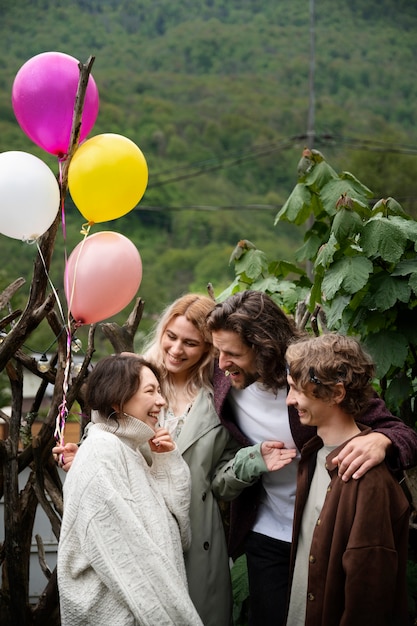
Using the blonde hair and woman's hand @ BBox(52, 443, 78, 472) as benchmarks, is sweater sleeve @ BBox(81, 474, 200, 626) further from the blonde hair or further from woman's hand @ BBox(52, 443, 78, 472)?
the blonde hair

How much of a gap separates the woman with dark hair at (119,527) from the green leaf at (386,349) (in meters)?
0.85

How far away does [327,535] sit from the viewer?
2.32 meters

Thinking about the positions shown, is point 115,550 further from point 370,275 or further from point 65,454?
point 370,275

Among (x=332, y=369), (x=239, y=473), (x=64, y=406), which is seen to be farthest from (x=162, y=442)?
(x=64, y=406)

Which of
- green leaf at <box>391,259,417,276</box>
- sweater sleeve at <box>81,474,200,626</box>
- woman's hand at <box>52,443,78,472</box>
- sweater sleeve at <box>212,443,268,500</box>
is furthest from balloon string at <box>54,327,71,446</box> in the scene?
green leaf at <box>391,259,417,276</box>

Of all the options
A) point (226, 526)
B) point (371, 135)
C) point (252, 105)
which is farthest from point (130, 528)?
point (252, 105)

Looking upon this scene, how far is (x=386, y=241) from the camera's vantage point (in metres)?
2.90

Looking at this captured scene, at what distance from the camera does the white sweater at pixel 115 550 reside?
2252mm

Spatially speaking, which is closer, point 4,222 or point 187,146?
point 4,222

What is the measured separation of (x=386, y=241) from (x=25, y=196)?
4.08 feet

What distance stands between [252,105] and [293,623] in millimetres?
30159

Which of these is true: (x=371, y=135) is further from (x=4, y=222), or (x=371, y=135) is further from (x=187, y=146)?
(x=4, y=222)

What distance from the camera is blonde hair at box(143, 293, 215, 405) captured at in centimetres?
286

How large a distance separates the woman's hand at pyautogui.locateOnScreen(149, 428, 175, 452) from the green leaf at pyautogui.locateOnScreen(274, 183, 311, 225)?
117 centimetres
